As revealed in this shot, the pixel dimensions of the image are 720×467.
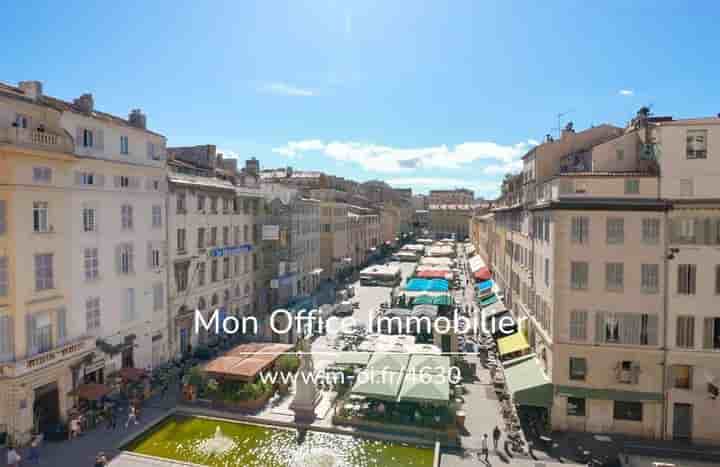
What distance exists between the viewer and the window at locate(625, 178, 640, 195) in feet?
79.8

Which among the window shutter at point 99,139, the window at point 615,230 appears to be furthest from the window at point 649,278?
the window shutter at point 99,139

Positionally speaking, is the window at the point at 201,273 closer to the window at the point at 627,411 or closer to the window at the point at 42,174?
the window at the point at 42,174

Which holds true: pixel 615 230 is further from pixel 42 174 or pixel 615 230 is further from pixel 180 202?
pixel 42 174

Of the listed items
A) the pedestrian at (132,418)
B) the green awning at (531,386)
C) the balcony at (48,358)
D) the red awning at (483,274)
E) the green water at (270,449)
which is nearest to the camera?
the green water at (270,449)

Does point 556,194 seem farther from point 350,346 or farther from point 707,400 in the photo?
point 350,346

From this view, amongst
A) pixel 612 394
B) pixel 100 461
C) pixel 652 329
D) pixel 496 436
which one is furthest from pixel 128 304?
pixel 652 329

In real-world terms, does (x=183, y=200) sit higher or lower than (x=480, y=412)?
higher

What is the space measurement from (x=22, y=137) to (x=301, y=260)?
40.7 meters

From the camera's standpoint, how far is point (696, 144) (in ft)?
77.9

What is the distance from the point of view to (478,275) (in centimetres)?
6575

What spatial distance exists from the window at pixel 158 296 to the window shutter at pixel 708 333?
114 feet

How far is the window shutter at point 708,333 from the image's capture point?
2377 cm

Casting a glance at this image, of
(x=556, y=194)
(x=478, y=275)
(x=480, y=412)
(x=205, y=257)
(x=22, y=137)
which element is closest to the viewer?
(x=22, y=137)

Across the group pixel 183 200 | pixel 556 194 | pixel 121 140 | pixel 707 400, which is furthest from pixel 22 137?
pixel 707 400
